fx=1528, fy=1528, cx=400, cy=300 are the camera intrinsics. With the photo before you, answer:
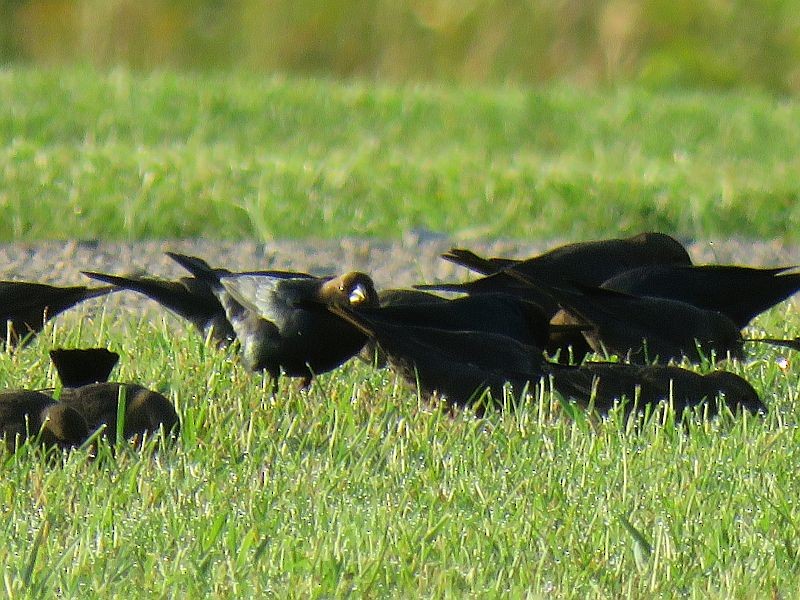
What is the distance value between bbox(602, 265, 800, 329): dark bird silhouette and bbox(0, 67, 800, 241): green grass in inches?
105

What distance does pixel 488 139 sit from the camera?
9.95 meters

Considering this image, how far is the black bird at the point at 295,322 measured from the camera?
3492 millimetres

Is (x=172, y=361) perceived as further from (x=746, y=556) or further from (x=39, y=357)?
(x=746, y=556)

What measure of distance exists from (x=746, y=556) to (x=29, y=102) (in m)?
8.07

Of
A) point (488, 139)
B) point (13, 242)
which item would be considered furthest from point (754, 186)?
point (13, 242)

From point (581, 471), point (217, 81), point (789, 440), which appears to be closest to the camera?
point (581, 471)

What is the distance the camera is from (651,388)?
3447 mm

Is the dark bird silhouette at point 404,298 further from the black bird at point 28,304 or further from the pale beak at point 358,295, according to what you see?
the black bird at point 28,304

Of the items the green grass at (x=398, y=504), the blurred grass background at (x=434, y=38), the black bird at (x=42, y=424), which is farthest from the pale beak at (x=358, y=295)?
the blurred grass background at (x=434, y=38)

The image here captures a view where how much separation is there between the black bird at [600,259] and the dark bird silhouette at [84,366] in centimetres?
108

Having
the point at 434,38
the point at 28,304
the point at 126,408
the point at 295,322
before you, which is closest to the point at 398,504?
the point at 126,408

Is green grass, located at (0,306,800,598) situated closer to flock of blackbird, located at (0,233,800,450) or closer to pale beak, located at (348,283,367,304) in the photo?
flock of blackbird, located at (0,233,800,450)

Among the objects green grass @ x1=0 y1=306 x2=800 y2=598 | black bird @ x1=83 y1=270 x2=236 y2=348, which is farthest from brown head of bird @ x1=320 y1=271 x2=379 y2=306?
black bird @ x1=83 y1=270 x2=236 y2=348

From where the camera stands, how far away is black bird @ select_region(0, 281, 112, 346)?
12.8ft
